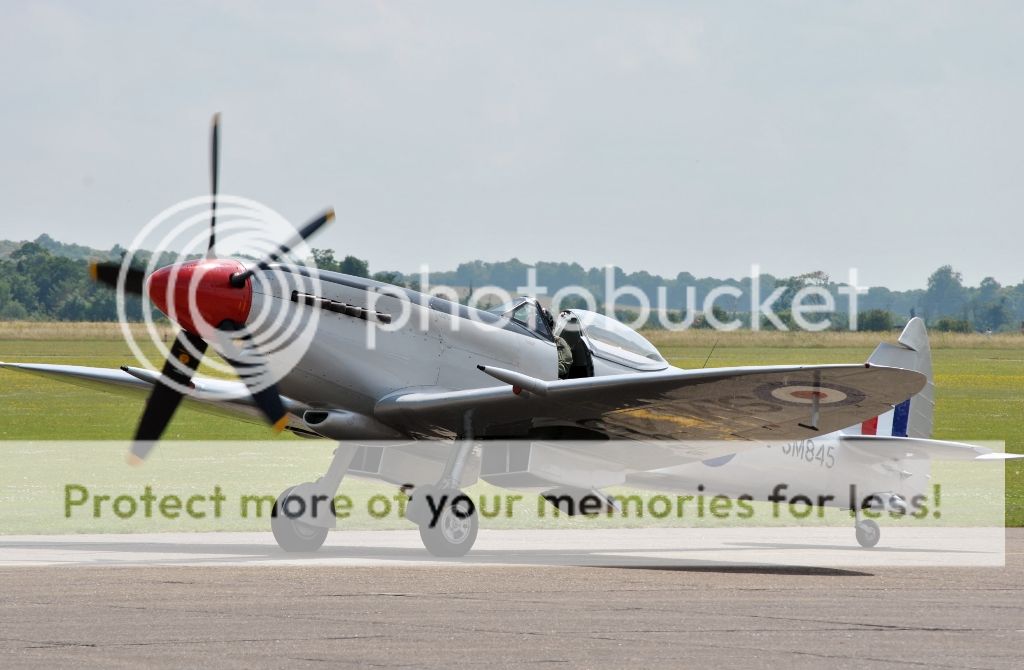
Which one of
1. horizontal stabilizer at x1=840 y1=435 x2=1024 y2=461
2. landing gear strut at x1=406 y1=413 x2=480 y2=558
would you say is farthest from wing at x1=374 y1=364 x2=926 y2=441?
horizontal stabilizer at x1=840 y1=435 x2=1024 y2=461

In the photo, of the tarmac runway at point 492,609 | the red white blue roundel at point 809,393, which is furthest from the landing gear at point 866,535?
the red white blue roundel at point 809,393

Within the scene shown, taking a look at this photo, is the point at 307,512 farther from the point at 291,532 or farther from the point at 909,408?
the point at 909,408

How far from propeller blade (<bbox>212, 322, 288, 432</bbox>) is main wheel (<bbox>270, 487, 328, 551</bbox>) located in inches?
33.5

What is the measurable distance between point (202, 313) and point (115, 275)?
4.71 ft

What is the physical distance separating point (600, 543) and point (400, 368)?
3634 millimetres

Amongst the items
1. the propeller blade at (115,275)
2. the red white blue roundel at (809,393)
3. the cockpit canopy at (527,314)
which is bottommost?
the red white blue roundel at (809,393)

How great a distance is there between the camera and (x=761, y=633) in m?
9.48

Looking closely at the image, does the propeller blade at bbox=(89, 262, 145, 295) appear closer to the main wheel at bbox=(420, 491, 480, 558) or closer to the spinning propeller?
the spinning propeller

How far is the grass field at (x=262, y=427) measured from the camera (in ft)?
97.8

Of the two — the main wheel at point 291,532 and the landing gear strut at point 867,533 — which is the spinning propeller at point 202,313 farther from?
the landing gear strut at point 867,533

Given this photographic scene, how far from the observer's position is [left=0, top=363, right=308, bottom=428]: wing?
1570 centimetres

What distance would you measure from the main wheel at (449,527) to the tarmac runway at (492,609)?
0.84 ft

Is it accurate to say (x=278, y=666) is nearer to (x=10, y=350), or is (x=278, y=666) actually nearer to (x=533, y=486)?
(x=533, y=486)

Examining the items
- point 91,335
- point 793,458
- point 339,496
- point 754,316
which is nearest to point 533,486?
point 793,458
